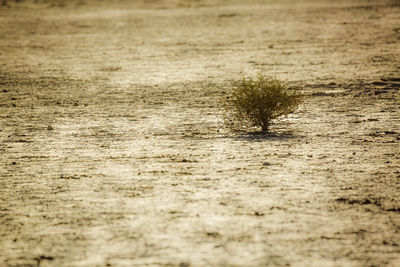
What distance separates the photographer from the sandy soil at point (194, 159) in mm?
3941

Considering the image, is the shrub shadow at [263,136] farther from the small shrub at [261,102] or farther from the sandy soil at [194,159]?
the small shrub at [261,102]

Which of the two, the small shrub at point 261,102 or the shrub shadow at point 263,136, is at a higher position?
the small shrub at point 261,102

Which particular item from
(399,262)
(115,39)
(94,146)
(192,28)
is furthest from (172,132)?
A: (192,28)

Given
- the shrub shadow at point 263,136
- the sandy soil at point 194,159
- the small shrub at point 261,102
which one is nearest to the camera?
the sandy soil at point 194,159

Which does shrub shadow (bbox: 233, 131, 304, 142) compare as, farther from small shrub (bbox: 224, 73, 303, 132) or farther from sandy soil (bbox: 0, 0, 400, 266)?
small shrub (bbox: 224, 73, 303, 132)

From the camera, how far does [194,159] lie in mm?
5832

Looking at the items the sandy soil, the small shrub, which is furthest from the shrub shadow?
the small shrub

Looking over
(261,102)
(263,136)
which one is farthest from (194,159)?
(261,102)

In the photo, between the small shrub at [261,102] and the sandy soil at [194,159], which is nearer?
the sandy soil at [194,159]

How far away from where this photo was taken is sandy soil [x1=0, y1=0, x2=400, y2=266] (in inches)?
155

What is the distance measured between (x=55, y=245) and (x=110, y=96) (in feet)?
17.5

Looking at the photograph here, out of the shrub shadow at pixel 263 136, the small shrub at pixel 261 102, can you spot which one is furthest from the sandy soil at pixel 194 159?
the small shrub at pixel 261 102

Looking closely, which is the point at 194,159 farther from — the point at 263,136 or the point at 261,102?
the point at 261,102

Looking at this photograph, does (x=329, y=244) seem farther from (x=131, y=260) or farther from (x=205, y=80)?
(x=205, y=80)
